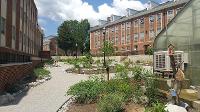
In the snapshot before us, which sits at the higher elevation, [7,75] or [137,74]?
[137,74]

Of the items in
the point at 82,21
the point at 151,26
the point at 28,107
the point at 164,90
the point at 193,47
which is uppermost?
the point at 82,21

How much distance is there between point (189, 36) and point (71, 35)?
80.1 m

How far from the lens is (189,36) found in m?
13.1

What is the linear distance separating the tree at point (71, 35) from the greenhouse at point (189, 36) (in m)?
76.9

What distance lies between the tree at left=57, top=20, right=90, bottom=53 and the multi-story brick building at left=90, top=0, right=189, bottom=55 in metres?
15.4

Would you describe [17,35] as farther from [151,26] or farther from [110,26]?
[110,26]

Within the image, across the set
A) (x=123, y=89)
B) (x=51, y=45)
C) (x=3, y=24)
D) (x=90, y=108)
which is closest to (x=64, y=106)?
(x=90, y=108)

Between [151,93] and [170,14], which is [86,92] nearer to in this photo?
[151,93]

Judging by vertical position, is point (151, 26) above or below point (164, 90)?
above

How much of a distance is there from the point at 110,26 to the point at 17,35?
5229 centimetres

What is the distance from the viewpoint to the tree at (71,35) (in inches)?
3568

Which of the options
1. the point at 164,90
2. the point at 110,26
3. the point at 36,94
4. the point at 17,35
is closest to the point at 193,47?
the point at 164,90

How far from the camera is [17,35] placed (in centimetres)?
2669

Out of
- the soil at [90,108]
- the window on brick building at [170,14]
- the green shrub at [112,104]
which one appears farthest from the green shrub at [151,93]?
the window on brick building at [170,14]
